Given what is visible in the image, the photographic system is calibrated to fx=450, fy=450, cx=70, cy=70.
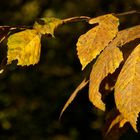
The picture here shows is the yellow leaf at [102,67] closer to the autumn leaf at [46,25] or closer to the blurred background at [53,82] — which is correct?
the autumn leaf at [46,25]

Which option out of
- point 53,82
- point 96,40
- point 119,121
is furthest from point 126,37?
point 53,82

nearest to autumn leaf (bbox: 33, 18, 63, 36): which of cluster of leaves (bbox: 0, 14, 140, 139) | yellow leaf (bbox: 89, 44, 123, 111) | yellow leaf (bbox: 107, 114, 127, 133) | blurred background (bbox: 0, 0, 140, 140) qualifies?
cluster of leaves (bbox: 0, 14, 140, 139)

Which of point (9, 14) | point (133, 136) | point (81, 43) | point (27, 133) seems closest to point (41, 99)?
point (27, 133)

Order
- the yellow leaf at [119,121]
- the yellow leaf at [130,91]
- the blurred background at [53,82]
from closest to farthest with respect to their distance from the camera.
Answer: the yellow leaf at [130,91] < the yellow leaf at [119,121] < the blurred background at [53,82]

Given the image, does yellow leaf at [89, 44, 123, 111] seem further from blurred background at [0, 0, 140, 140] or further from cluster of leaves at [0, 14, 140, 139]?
blurred background at [0, 0, 140, 140]

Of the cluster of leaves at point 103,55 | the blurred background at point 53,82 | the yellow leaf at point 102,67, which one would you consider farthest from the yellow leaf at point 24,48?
Result: the blurred background at point 53,82

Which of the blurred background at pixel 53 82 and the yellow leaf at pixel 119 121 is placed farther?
the blurred background at pixel 53 82

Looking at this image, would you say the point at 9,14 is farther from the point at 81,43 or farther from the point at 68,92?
the point at 81,43
